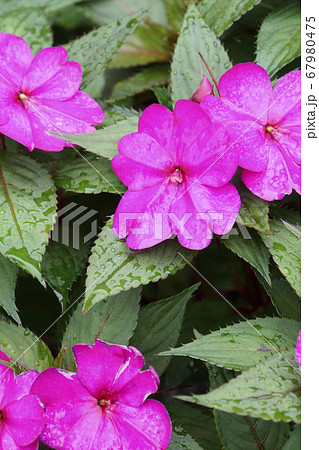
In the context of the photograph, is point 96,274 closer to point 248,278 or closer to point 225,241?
point 225,241

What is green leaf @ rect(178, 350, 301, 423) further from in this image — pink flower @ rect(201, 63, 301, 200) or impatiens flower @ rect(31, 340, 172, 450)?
pink flower @ rect(201, 63, 301, 200)

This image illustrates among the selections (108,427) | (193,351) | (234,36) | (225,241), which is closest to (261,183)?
(225,241)

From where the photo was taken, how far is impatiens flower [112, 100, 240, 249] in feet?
2.41

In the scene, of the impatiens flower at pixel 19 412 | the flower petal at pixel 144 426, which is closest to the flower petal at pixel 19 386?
the impatiens flower at pixel 19 412

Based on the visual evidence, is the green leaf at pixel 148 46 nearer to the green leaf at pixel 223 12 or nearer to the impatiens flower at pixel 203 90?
the green leaf at pixel 223 12

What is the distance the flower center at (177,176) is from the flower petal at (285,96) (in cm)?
15

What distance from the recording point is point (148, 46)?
3.85ft

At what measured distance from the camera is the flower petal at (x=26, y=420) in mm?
692

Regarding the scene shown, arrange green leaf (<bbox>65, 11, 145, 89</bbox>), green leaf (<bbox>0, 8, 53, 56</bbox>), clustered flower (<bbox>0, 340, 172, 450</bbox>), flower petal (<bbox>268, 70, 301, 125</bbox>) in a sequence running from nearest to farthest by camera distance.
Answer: clustered flower (<bbox>0, 340, 172, 450</bbox>) < flower petal (<bbox>268, 70, 301, 125</bbox>) < green leaf (<bbox>65, 11, 145, 89</bbox>) < green leaf (<bbox>0, 8, 53, 56</bbox>)

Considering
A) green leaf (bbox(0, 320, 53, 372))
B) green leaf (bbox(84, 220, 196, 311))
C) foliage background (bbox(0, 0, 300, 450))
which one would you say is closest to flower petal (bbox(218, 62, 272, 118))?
foliage background (bbox(0, 0, 300, 450))

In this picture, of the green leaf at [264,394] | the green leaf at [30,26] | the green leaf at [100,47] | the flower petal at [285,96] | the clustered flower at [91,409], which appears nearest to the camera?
the green leaf at [264,394]

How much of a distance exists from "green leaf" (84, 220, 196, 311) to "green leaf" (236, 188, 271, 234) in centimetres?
9

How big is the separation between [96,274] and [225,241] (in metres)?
0.18

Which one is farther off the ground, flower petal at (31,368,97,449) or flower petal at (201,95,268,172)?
flower petal at (201,95,268,172)
